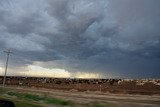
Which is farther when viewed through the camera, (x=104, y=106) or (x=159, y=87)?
(x=159, y=87)

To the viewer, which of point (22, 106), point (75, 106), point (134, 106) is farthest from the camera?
point (134, 106)

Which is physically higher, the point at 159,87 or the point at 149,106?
the point at 159,87

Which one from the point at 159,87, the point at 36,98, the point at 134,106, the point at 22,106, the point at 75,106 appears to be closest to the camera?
the point at 22,106

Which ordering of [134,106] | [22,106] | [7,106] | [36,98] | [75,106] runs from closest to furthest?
1. [7,106]
2. [22,106]
3. [75,106]
4. [134,106]
5. [36,98]

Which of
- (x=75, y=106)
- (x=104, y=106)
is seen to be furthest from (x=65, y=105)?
(x=104, y=106)

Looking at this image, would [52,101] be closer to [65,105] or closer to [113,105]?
[65,105]

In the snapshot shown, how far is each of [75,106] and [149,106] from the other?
46.1 feet

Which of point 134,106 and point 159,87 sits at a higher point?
point 159,87

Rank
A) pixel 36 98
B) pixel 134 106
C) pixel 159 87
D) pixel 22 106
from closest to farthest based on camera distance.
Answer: pixel 22 106 → pixel 134 106 → pixel 36 98 → pixel 159 87

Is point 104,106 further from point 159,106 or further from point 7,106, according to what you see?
point 7,106

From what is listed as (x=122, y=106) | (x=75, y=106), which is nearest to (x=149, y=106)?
(x=122, y=106)

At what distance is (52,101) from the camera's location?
51.4 m

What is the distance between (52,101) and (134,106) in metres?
14.8

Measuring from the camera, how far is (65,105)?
1848 inches
